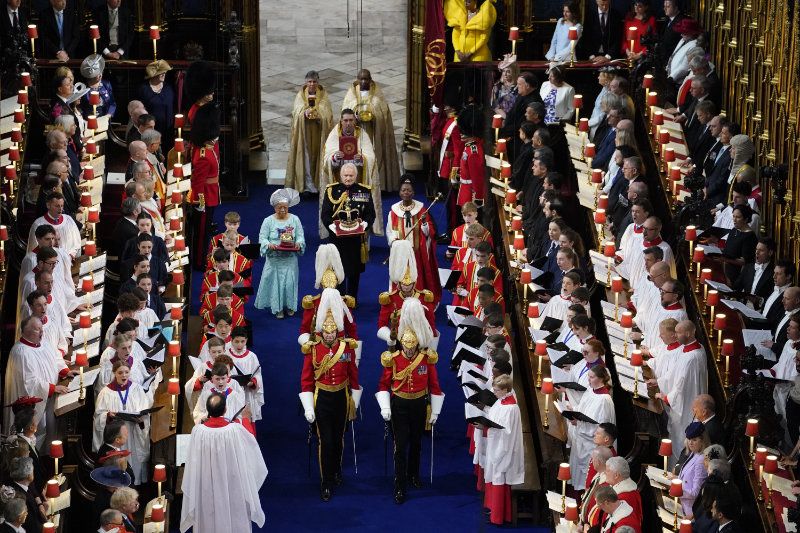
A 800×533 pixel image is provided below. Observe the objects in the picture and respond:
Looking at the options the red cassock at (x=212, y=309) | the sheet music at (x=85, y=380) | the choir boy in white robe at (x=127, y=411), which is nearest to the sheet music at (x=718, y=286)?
the red cassock at (x=212, y=309)

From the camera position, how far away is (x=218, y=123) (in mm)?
24547

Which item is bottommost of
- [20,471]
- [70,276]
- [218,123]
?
[20,471]

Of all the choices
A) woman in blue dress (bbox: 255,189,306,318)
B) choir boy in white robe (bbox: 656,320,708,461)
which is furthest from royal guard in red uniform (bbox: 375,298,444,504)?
woman in blue dress (bbox: 255,189,306,318)

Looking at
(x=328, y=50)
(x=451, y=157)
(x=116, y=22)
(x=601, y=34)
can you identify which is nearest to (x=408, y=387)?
(x=451, y=157)

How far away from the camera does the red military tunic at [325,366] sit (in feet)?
66.2

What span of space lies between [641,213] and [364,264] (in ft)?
11.6

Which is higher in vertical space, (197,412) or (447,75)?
(447,75)

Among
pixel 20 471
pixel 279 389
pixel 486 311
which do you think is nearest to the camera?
pixel 20 471

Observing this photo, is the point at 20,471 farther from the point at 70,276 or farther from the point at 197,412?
the point at 70,276

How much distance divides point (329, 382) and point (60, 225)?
3545 millimetres

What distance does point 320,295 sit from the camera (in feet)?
67.1

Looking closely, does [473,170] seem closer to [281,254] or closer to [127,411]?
[281,254]

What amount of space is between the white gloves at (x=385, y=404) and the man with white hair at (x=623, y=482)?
8.71ft

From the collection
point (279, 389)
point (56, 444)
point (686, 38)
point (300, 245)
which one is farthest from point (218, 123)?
point (56, 444)
